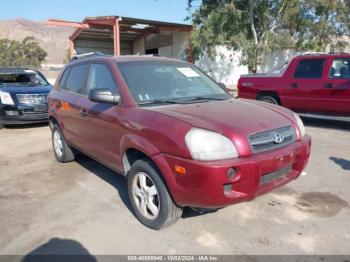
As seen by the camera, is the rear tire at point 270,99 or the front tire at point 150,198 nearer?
the front tire at point 150,198

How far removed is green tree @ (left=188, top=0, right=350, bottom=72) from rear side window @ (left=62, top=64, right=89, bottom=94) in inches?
473

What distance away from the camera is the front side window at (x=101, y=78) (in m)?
4.51

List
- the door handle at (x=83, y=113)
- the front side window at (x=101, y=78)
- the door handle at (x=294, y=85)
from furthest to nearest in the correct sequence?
the door handle at (x=294, y=85)
the door handle at (x=83, y=113)
the front side window at (x=101, y=78)

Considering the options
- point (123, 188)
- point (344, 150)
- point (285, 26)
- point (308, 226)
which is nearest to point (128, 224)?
point (123, 188)

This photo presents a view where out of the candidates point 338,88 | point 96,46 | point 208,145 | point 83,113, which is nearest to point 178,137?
point 208,145

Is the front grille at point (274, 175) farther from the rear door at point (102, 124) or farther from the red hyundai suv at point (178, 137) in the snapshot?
the rear door at point (102, 124)

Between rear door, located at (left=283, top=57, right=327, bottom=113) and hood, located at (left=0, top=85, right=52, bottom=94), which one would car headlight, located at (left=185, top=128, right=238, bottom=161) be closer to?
rear door, located at (left=283, top=57, right=327, bottom=113)

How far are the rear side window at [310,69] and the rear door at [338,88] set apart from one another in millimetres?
240

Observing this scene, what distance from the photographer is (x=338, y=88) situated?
8523mm

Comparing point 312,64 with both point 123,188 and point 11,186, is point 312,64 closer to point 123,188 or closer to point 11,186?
point 123,188

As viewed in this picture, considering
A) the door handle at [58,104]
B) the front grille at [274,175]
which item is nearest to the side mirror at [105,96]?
the front grille at [274,175]

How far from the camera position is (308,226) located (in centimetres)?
389

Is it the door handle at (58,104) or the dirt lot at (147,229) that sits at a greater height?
the door handle at (58,104)

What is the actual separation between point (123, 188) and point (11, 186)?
5.40 feet
